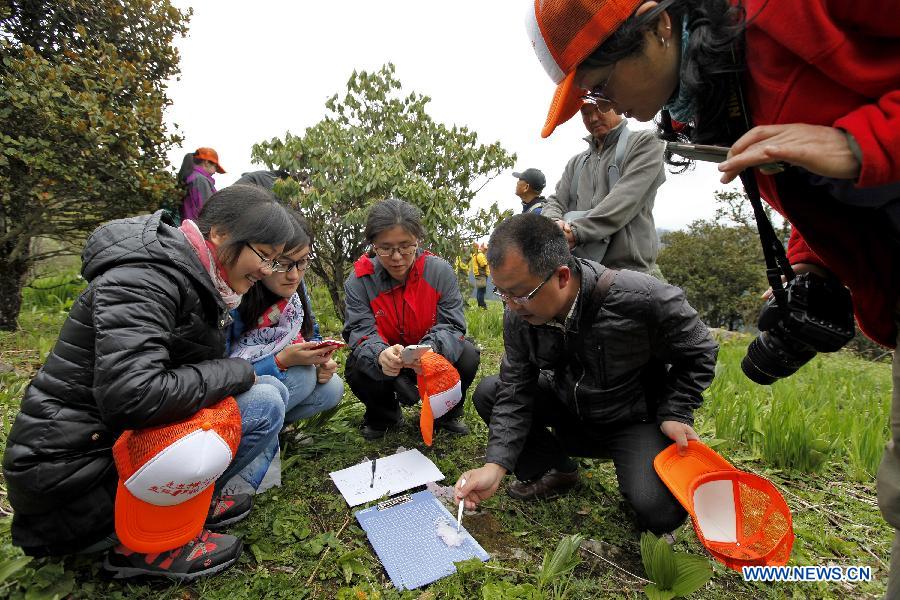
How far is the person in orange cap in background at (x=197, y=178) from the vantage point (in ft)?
15.3

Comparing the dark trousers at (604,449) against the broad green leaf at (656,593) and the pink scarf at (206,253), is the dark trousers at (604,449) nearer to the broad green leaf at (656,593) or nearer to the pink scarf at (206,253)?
the broad green leaf at (656,593)

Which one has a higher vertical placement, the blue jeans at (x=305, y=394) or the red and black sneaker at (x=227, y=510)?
the blue jeans at (x=305, y=394)

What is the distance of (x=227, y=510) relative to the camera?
→ 1.97m

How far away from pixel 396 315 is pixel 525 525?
4.84ft

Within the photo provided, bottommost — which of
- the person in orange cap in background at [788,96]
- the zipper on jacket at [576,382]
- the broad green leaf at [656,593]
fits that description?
the broad green leaf at [656,593]

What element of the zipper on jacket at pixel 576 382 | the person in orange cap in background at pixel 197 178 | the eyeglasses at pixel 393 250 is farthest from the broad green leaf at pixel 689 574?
the person in orange cap in background at pixel 197 178

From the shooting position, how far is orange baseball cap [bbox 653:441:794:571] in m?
1.58

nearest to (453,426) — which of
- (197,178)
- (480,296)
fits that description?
(197,178)

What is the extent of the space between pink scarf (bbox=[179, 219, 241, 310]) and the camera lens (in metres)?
1.80

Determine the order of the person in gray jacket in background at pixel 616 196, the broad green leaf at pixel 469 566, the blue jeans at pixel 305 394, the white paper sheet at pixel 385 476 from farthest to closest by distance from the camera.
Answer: the person in gray jacket in background at pixel 616 196 < the blue jeans at pixel 305 394 < the white paper sheet at pixel 385 476 < the broad green leaf at pixel 469 566

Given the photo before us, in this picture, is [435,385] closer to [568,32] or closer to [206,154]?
[568,32]

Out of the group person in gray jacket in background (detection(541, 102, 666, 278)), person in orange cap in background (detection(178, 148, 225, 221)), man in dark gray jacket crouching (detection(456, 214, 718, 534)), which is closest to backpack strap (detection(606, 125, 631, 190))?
person in gray jacket in background (detection(541, 102, 666, 278))

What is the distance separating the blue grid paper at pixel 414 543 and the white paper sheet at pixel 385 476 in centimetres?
9

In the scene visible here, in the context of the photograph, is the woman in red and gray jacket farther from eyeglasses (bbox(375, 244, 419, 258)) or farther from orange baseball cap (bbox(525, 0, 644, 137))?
orange baseball cap (bbox(525, 0, 644, 137))
